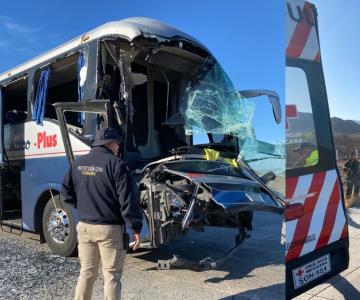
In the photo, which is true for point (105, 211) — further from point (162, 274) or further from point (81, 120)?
point (81, 120)

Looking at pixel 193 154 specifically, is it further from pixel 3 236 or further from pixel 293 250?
pixel 3 236

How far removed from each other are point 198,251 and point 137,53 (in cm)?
325

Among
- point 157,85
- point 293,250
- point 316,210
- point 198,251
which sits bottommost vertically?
point 198,251

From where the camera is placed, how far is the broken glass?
21.3 ft

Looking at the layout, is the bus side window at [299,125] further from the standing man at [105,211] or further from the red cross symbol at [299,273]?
the standing man at [105,211]

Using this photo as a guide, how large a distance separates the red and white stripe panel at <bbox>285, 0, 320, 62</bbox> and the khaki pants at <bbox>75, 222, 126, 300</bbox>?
2.14m

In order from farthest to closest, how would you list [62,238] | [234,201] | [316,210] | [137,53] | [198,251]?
[198,251] < [62,238] < [137,53] < [234,201] < [316,210]

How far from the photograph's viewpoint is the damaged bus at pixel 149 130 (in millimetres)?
5551

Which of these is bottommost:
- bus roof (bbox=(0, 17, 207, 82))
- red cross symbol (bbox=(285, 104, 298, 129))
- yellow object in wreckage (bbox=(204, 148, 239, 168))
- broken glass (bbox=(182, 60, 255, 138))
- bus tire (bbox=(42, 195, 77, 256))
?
bus tire (bbox=(42, 195, 77, 256))

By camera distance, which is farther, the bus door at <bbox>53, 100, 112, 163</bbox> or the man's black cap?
the bus door at <bbox>53, 100, 112, 163</bbox>

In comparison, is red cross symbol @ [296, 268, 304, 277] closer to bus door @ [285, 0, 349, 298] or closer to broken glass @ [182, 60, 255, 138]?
bus door @ [285, 0, 349, 298]

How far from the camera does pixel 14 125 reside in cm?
796

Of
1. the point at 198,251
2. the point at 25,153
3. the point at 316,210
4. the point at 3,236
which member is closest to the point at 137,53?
the point at 25,153

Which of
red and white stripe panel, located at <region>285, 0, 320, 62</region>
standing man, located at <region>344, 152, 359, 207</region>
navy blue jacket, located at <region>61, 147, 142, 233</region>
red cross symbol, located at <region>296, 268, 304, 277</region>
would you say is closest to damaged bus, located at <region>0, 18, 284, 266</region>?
navy blue jacket, located at <region>61, 147, 142, 233</region>
